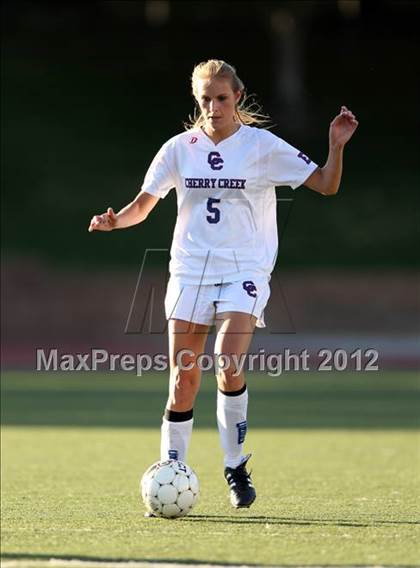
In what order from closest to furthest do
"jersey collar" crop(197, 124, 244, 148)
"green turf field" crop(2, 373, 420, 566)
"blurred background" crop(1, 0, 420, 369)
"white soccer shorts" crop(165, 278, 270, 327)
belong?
"green turf field" crop(2, 373, 420, 566)
"white soccer shorts" crop(165, 278, 270, 327)
"jersey collar" crop(197, 124, 244, 148)
"blurred background" crop(1, 0, 420, 369)

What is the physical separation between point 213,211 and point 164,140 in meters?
26.5

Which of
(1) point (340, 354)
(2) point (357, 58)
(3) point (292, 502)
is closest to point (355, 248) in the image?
(1) point (340, 354)

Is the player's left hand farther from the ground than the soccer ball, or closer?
farther from the ground

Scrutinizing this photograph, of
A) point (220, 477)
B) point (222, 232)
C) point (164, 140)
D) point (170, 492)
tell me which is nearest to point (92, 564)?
point (170, 492)

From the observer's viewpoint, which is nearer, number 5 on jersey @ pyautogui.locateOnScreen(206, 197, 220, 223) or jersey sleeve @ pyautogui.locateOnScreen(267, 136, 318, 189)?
number 5 on jersey @ pyautogui.locateOnScreen(206, 197, 220, 223)

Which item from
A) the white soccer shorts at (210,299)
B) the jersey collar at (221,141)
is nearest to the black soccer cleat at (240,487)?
the white soccer shorts at (210,299)

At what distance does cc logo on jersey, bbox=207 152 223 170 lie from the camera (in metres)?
6.71

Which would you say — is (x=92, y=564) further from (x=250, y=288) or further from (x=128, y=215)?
(x=128, y=215)

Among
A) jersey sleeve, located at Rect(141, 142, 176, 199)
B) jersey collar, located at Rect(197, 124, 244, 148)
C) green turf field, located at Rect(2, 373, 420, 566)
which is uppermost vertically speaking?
jersey collar, located at Rect(197, 124, 244, 148)

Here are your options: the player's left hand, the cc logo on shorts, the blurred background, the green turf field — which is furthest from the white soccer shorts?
the blurred background

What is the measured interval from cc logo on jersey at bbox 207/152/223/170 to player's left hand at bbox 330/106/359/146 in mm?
636

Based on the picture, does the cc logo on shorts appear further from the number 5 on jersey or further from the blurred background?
the blurred background

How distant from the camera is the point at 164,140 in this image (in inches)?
1298

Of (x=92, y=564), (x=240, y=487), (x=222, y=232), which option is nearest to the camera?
(x=92, y=564)
